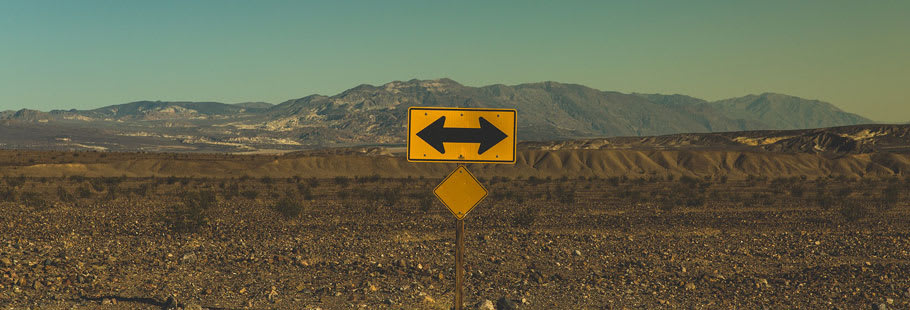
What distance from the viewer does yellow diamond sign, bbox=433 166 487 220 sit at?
9.96 meters

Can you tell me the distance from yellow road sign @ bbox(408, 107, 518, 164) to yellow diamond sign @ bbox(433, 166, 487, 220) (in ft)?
0.79

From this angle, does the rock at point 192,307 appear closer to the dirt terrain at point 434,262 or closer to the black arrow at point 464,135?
the dirt terrain at point 434,262

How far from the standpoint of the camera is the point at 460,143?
1007 centimetres

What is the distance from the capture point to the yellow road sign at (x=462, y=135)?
10.0 metres

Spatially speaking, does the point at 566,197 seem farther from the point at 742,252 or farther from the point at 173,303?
the point at 173,303

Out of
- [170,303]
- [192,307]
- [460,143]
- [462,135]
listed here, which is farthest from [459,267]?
[170,303]

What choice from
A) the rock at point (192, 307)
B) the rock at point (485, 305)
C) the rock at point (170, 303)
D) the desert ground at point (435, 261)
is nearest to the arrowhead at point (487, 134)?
the rock at point (485, 305)

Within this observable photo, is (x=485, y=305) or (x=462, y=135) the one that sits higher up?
(x=462, y=135)

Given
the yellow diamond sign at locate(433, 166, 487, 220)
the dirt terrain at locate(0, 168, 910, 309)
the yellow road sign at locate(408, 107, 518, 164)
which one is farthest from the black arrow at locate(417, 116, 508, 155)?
the dirt terrain at locate(0, 168, 910, 309)

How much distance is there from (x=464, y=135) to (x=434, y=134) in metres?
0.41

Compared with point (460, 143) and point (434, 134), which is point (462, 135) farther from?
point (434, 134)

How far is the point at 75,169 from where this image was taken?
7600 centimetres

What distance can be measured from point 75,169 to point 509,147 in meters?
77.3

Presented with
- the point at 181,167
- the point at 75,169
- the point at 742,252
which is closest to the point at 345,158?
the point at 181,167
